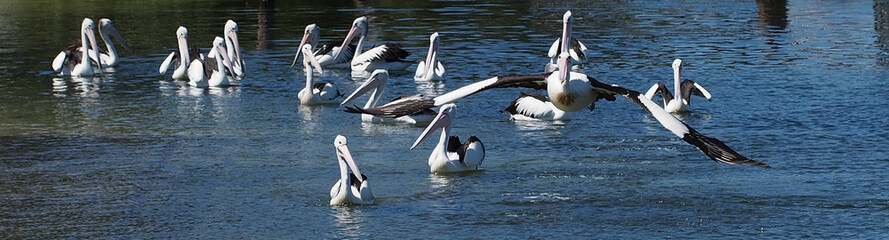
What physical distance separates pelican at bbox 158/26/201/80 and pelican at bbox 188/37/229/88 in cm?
31

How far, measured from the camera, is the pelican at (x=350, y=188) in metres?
11.3

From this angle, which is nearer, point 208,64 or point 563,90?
point 563,90

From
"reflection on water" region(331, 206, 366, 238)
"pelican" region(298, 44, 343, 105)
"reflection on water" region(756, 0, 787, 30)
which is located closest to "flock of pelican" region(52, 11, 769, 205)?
"pelican" region(298, 44, 343, 105)

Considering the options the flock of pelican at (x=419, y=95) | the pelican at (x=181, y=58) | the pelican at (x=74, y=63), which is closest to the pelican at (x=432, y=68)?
the flock of pelican at (x=419, y=95)

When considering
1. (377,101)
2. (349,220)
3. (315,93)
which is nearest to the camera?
(349,220)

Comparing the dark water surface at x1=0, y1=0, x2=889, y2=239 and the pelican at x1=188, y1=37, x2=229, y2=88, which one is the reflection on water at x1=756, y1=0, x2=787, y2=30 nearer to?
the dark water surface at x1=0, y1=0, x2=889, y2=239

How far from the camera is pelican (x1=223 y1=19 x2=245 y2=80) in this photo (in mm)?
20469

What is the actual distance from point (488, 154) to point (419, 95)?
6.76 feet

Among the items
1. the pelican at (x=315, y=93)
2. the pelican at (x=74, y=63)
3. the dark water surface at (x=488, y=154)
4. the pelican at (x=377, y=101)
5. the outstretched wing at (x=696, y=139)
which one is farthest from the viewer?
the pelican at (x=74, y=63)

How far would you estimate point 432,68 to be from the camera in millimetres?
19734

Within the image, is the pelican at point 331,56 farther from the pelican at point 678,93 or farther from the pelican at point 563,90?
the pelican at point 563,90

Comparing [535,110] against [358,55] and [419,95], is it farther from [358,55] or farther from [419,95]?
[358,55]

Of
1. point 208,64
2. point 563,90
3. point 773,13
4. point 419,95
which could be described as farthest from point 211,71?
point 773,13

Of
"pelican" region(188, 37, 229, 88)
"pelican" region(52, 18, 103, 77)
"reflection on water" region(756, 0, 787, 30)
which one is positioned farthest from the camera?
"reflection on water" region(756, 0, 787, 30)
